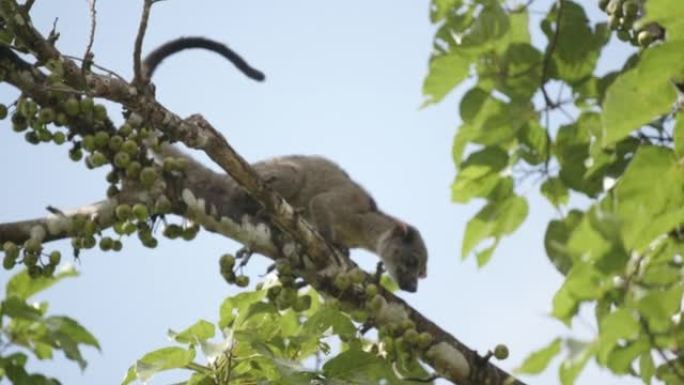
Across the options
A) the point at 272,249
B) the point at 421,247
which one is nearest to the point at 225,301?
the point at 272,249

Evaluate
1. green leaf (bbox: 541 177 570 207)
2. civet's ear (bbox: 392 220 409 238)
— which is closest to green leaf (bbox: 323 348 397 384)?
green leaf (bbox: 541 177 570 207)

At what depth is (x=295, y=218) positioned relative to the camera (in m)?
4.29

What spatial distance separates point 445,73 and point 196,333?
187 centimetres

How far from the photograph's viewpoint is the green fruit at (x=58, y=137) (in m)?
3.97

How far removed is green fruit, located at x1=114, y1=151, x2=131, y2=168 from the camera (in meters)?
3.99

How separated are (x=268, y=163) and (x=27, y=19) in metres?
→ 3.82

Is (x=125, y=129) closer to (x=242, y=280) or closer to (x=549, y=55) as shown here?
(x=242, y=280)

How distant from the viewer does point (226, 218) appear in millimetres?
4523

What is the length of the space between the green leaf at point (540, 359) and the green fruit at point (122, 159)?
2541 millimetres

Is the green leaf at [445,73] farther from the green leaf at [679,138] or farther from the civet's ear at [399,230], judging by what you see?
the civet's ear at [399,230]

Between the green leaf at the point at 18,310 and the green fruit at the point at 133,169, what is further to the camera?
the green fruit at the point at 133,169

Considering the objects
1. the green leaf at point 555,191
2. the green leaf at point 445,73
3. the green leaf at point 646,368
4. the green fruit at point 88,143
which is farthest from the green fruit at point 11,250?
the green leaf at point 646,368

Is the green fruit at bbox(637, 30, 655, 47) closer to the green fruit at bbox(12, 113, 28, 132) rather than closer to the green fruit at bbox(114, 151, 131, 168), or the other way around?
the green fruit at bbox(114, 151, 131, 168)

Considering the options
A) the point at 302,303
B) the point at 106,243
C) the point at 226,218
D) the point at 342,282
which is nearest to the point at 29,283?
the point at 106,243
